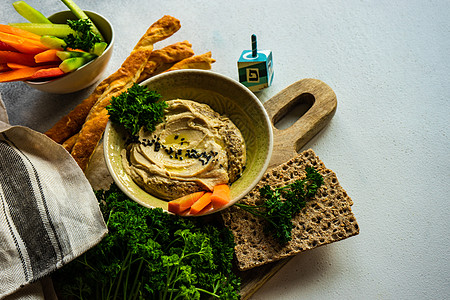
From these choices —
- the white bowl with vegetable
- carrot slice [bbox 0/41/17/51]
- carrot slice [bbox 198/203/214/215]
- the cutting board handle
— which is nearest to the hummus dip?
carrot slice [bbox 198/203/214/215]

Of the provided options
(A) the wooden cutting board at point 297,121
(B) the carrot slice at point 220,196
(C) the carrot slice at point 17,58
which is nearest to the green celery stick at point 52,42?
(C) the carrot slice at point 17,58

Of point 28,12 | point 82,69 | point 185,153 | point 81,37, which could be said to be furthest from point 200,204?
point 28,12

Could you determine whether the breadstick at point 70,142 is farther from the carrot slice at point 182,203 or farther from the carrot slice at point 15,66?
the carrot slice at point 182,203

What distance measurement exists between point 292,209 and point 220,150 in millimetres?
598

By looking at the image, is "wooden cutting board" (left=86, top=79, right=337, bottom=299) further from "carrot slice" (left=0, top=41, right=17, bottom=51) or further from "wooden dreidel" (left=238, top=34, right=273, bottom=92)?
"carrot slice" (left=0, top=41, right=17, bottom=51)

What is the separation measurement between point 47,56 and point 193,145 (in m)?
1.15

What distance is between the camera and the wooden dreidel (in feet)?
9.97

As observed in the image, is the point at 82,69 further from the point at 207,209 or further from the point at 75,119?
the point at 207,209

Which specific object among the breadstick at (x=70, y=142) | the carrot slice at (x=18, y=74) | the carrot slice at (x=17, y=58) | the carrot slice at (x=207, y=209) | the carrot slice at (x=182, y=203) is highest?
the carrot slice at (x=17, y=58)

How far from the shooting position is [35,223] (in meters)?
Result: 2.38

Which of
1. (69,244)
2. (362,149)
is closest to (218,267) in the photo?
(69,244)

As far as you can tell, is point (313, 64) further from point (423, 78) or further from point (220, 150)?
point (220, 150)

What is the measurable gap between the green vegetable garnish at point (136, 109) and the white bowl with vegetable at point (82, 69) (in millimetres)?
432

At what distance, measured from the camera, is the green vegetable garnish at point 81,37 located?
2.86 metres
